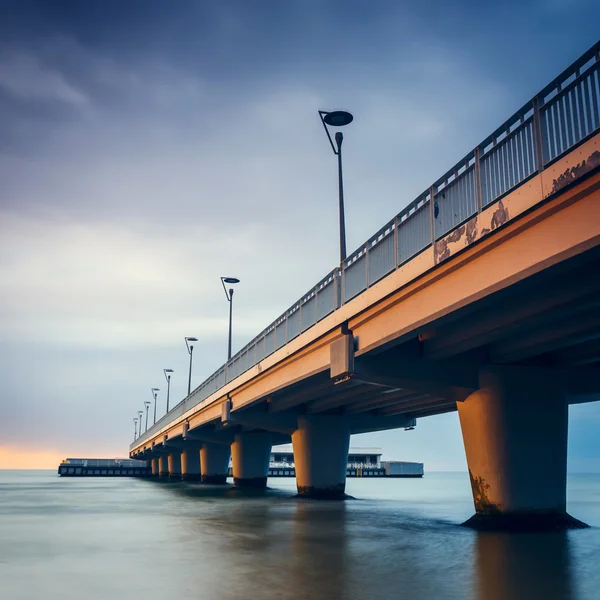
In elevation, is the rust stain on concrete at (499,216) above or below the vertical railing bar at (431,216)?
below

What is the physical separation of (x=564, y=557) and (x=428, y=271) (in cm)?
718

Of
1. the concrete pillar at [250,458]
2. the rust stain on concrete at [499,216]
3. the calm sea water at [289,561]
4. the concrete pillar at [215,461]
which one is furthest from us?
the concrete pillar at [215,461]

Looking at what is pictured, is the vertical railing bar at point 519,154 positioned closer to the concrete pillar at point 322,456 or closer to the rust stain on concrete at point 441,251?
the rust stain on concrete at point 441,251

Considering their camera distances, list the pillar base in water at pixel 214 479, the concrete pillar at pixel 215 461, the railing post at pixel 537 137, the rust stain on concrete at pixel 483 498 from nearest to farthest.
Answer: the railing post at pixel 537 137, the rust stain on concrete at pixel 483 498, the pillar base in water at pixel 214 479, the concrete pillar at pixel 215 461

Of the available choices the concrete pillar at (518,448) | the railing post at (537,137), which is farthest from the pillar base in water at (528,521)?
the railing post at (537,137)

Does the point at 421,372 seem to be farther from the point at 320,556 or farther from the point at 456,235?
the point at 320,556

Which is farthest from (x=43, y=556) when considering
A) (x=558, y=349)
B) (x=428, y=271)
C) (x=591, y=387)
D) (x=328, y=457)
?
(x=328, y=457)

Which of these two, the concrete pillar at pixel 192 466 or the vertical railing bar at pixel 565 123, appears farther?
the concrete pillar at pixel 192 466

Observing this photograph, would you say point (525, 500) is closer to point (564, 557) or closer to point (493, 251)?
point (564, 557)

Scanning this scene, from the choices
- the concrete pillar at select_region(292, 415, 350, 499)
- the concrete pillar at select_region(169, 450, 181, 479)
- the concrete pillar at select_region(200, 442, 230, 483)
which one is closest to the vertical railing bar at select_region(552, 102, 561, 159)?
the concrete pillar at select_region(292, 415, 350, 499)

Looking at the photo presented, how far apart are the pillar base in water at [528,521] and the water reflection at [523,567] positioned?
69 centimetres

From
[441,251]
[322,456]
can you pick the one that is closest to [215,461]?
[322,456]

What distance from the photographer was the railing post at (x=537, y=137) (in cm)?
1327

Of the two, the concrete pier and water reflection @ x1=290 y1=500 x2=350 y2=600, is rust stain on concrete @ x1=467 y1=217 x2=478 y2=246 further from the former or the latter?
the concrete pier
